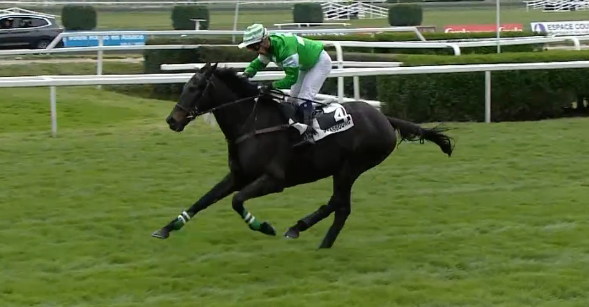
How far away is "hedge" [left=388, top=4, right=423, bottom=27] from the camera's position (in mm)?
26609

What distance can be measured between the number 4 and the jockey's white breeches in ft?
0.78

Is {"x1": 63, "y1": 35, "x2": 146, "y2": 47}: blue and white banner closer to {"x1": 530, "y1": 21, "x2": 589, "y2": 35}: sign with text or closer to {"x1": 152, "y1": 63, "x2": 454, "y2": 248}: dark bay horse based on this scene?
{"x1": 530, "y1": 21, "x2": 589, "y2": 35}: sign with text

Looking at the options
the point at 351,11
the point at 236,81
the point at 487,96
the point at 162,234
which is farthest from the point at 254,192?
the point at 351,11

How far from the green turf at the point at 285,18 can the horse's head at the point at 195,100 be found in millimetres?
17394

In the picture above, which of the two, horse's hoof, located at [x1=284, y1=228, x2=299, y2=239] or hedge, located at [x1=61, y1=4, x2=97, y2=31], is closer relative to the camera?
horse's hoof, located at [x1=284, y1=228, x2=299, y2=239]

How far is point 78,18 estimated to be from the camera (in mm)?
23234

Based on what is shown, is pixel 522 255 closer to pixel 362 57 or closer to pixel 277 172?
pixel 277 172

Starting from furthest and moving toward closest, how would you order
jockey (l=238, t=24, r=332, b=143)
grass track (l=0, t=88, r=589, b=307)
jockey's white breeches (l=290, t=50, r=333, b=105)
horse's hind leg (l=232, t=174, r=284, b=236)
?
1. jockey's white breeches (l=290, t=50, r=333, b=105)
2. jockey (l=238, t=24, r=332, b=143)
3. horse's hind leg (l=232, t=174, r=284, b=236)
4. grass track (l=0, t=88, r=589, b=307)

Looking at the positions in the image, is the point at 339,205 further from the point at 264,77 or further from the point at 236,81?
the point at 264,77

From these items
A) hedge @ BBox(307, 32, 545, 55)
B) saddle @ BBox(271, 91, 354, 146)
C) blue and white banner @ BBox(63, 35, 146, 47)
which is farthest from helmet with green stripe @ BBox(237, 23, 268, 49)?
blue and white banner @ BBox(63, 35, 146, 47)

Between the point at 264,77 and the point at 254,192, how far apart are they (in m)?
4.52

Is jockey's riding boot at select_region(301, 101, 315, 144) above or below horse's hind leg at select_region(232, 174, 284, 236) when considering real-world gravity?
above

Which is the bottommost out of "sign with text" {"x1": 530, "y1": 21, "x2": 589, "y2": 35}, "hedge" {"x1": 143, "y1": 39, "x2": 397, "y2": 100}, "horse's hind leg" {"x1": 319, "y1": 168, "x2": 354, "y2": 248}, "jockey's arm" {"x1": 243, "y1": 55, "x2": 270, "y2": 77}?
"horse's hind leg" {"x1": 319, "y1": 168, "x2": 354, "y2": 248}

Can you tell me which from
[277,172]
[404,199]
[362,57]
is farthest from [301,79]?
[362,57]
